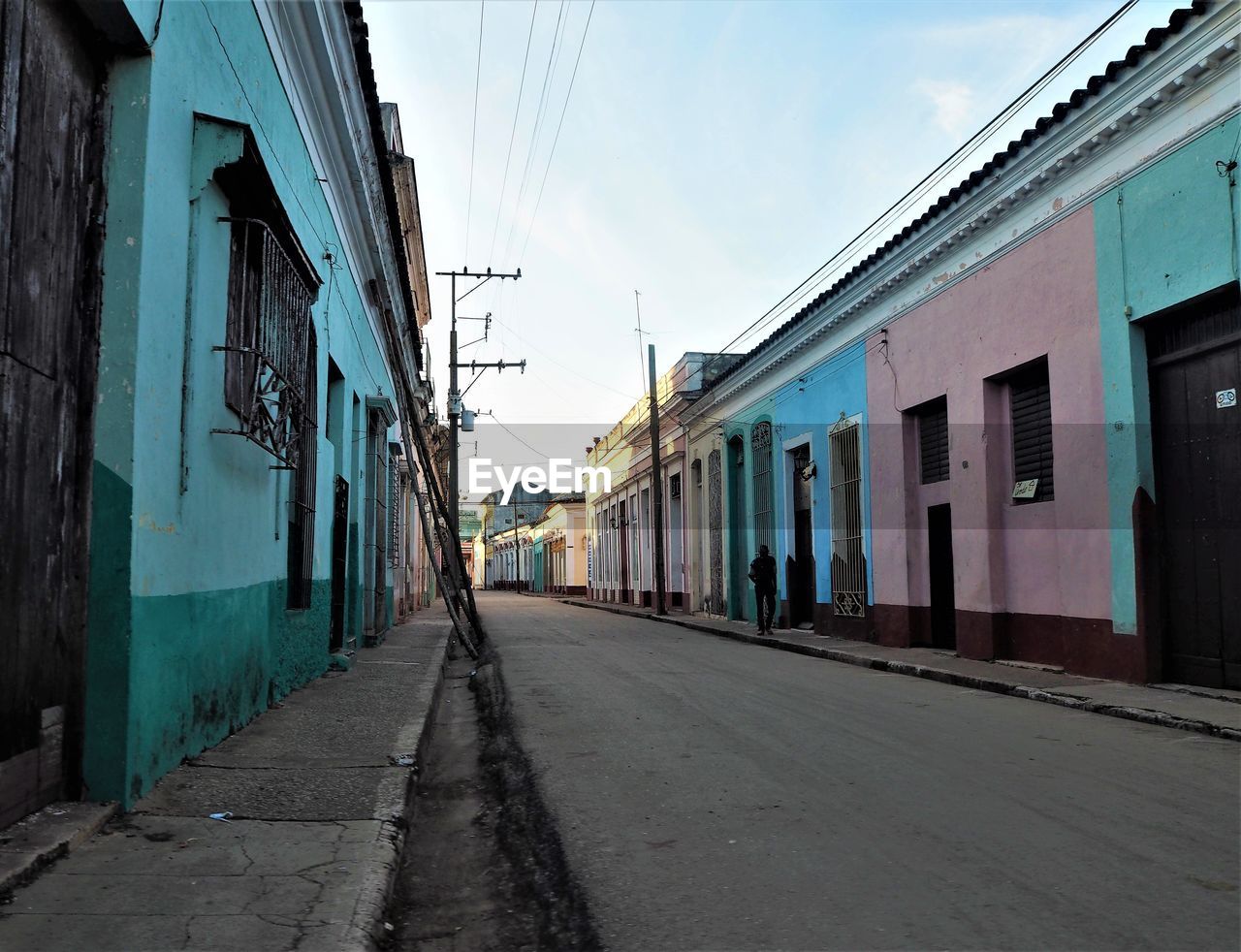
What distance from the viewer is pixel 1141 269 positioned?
8.58 m

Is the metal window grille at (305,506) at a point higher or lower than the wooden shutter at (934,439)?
lower

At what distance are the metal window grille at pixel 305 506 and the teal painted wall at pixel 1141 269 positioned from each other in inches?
273

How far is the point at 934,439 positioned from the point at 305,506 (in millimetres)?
8178

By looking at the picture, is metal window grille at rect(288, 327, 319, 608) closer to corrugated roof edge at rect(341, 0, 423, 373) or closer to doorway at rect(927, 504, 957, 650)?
corrugated roof edge at rect(341, 0, 423, 373)

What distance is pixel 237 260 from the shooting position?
5637mm

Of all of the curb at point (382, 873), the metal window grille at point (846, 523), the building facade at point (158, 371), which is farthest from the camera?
the metal window grille at point (846, 523)

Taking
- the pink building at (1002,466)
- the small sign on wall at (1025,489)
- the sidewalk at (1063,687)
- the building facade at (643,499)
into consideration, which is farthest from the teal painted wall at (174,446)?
the building facade at (643,499)

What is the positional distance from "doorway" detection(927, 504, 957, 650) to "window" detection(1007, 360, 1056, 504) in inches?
76.4

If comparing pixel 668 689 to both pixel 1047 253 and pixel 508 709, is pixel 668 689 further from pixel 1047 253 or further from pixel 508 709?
pixel 1047 253

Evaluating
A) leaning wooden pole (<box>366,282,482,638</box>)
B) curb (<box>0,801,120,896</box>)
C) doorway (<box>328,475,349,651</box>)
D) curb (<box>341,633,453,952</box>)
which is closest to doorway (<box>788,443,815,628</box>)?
leaning wooden pole (<box>366,282,482,638</box>)

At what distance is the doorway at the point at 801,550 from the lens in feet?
56.5

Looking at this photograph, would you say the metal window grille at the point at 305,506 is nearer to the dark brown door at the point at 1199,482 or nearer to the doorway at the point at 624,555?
the dark brown door at the point at 1199,482

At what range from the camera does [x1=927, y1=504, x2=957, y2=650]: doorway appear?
12.6m

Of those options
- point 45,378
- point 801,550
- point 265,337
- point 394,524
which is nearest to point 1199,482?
point 265,337
